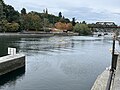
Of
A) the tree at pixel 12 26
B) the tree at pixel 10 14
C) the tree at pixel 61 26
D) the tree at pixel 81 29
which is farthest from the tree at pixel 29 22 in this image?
the tree at pixel 81 29

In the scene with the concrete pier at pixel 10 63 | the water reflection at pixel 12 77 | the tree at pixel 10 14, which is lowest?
the water reflection at pixel 12 77

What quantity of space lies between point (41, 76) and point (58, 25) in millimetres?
167865

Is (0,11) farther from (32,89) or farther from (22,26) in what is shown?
(32,89)

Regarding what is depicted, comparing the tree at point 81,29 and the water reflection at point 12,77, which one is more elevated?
the tree at point 81,29

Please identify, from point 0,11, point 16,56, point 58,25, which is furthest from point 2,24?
point 16,56

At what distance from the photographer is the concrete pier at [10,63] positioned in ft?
92.3

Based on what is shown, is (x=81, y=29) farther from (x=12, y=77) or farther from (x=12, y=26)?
(x=12, y=77)

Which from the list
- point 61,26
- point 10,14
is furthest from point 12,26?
point 61,26

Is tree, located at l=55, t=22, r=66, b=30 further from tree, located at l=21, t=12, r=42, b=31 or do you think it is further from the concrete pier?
the concrete pier

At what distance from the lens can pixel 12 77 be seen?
27.7 meters

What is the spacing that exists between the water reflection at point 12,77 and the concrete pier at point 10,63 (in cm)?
48

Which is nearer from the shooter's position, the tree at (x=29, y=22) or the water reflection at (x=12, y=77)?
the water reflection at (x=12, y=77)

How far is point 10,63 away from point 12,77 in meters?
2.61

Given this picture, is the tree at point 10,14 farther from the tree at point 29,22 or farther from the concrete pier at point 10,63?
the concrete pier at point 10,63
